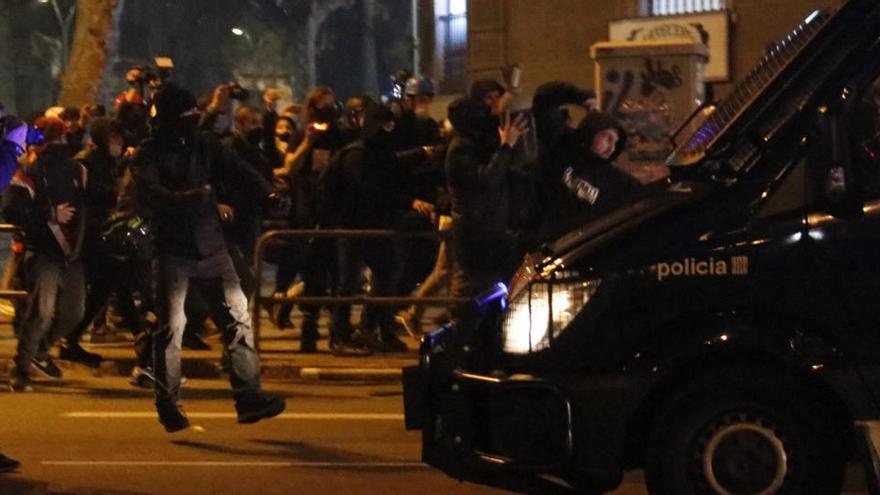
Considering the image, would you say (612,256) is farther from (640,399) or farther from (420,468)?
(420,468)

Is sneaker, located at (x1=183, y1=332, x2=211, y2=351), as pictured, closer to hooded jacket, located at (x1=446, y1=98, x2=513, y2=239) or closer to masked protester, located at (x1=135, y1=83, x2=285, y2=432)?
hooded jacket, located at (x1=446, y1=98, x2=513, y2=239)

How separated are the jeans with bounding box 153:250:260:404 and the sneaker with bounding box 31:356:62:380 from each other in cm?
278

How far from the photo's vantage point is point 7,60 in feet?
191

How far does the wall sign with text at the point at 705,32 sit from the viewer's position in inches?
760

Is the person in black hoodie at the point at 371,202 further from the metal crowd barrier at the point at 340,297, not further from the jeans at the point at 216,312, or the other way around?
the jeans at the point at 216,312

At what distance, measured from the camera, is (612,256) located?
246 inches

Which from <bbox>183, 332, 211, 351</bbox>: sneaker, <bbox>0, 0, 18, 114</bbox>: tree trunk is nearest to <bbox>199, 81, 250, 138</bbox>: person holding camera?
<bbox>183, 332, 211, 351</bbox>: sneaker

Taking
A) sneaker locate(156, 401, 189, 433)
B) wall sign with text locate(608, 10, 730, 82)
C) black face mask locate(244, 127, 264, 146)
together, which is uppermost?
wall sign with text locate(608, 10, 730, 82)

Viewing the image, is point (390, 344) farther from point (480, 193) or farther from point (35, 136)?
point (35, 136)

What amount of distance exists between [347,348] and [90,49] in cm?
1093

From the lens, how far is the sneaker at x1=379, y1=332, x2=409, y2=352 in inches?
491

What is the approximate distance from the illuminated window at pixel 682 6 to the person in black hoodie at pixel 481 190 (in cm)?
1039

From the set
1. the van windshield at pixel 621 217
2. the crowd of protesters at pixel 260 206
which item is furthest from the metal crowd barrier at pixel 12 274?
the van windshield at pixel 621 217

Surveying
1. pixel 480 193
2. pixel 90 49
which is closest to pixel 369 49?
pixel 90 49
